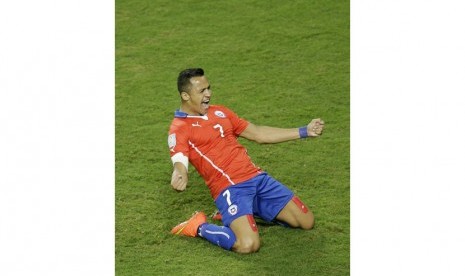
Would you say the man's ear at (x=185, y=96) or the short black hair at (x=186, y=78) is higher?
the short black hair at (x=186, y=78)

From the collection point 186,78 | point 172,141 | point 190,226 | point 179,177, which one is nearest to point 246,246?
point 190,226

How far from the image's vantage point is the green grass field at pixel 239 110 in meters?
5.12

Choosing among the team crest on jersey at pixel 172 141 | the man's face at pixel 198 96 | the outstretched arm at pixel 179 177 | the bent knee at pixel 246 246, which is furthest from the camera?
the man's face at pixel 198 96

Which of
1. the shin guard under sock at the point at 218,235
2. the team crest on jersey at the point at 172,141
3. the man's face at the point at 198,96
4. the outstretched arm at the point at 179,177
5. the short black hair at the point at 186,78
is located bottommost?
the shin guard under sock at the point at 218,235

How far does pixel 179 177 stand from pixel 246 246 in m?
0.50

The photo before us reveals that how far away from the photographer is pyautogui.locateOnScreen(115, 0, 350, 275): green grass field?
5.12 m

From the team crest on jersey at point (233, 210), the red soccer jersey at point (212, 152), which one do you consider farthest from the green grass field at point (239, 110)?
the red soccer jersey at point (212, 152)

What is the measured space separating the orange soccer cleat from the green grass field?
0.04 m

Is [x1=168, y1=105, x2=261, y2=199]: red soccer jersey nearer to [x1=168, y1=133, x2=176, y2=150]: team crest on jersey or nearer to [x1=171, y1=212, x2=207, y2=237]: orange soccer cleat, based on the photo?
[x1=168, y1=133, x2=176, y2=150]: team crest on jersey

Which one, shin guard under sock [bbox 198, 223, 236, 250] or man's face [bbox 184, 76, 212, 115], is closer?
shin guard under sock [bbox 198, 223, 236, 250]

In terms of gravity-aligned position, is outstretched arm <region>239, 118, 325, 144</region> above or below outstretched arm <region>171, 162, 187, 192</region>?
above

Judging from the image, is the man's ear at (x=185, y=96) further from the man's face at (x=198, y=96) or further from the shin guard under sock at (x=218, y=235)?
the shin guard under sock at (x=218, y=235)

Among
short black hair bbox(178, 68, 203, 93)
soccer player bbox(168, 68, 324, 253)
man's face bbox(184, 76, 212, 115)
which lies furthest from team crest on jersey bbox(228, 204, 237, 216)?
short black hair bbox(178, 68, 203, 93)

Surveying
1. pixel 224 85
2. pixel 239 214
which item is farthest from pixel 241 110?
pixel 239 214
